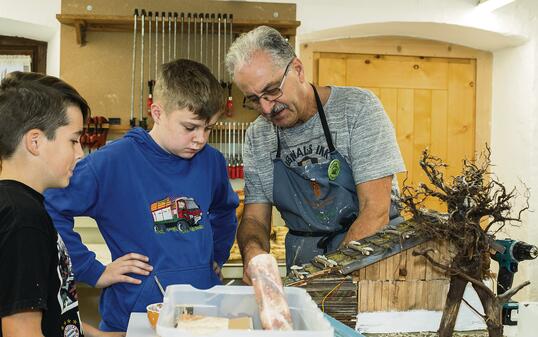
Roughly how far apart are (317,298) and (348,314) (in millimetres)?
117

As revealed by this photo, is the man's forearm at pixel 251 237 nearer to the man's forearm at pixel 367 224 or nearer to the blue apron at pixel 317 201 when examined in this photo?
the blue apron at pixel 317 201

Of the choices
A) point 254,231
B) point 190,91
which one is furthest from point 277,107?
point 254,231

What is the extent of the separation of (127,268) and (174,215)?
0.22 m

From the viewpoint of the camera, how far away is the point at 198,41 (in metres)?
4.11

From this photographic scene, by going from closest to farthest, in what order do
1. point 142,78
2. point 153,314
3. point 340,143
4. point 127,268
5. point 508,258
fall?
1. point 153,314
2. point 508,258
3. point 127,268
4. point 340,143
5. point 142,78

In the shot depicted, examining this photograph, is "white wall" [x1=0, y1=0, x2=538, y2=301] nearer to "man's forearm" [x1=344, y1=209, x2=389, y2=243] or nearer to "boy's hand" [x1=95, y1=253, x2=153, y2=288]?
"man's forearm" [x1=344, y1=209, x2=389, y2=243]

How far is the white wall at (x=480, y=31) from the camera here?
161 inches

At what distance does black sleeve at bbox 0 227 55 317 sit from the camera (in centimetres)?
119

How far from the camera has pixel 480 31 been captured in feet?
14.1

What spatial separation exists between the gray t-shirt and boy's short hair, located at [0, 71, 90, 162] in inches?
36.7

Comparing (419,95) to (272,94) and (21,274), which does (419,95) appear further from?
(21,274)

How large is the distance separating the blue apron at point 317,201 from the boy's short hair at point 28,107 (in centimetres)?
95

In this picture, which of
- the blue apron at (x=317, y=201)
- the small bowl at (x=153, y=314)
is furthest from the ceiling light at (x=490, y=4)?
the small bowl at (x=153, y=314)

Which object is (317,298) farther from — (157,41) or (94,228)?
(157,41)
